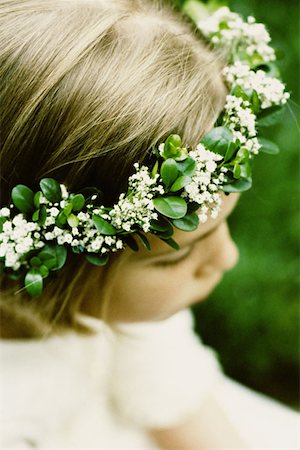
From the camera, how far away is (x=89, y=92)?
1.00 metres

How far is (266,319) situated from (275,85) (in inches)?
53.2

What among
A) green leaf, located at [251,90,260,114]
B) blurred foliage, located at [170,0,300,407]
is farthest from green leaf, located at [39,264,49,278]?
blurred foliage, located at [170,0,300,407]

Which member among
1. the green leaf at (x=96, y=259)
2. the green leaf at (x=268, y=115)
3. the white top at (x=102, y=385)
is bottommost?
the white top at (x=102, y=385)

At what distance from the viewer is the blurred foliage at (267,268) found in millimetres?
2232

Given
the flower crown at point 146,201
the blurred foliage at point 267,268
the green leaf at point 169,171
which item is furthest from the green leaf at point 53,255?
the blurred foliage at point 267,268

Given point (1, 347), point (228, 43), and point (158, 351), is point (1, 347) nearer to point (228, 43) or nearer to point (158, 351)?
point (158, 351)

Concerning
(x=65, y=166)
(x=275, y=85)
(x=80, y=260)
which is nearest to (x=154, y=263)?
(x=80, y=260)

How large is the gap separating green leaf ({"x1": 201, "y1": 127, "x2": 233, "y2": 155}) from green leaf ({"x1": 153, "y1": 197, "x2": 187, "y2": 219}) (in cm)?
11

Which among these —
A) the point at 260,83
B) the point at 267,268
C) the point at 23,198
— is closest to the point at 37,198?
the point at 23,198

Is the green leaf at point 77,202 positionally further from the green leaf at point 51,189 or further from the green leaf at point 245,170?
the green leaf at point 245,170

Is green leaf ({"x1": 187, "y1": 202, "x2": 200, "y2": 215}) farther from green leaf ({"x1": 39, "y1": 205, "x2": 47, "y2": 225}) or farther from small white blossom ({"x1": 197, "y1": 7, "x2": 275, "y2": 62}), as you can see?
small white blossom ({"x1": 197, "y1": 7, "x2": 275, "y2": 62})

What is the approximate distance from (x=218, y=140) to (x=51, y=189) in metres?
0.29

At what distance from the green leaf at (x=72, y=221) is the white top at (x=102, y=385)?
49cm

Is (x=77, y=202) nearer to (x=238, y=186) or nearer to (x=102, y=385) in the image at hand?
(x=238, y=186)
